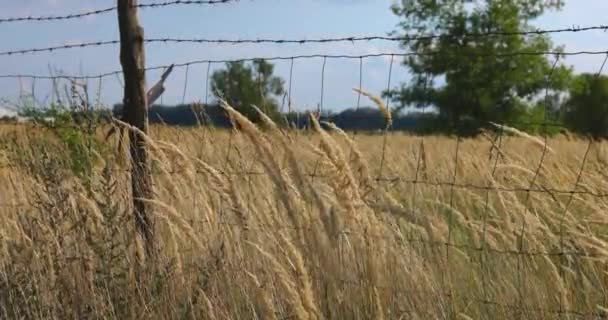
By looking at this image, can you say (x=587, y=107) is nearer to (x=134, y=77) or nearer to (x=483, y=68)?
(x=483, y=68)

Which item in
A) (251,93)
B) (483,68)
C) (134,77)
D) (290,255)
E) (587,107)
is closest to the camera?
(290,255)

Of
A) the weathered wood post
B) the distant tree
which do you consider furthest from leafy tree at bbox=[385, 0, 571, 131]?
the weathered wood post

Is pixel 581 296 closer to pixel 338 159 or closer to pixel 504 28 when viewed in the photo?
pixel 338 159

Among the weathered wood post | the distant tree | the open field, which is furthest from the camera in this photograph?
the distant tree

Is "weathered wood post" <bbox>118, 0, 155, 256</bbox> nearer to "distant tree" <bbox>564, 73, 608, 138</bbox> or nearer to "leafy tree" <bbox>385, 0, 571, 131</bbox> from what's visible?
"leafy tree" <bbox>385, 0, 571, 131</bbox>

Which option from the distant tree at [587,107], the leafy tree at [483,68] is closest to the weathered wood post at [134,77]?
the leafy tree at [483,68]

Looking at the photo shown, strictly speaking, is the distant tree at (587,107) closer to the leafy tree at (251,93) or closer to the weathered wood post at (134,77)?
the leafy tree at (251,93)

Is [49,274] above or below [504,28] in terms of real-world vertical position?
below

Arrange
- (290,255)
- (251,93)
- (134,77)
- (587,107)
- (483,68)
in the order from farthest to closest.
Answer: (587,107), (483,68), (251,93), (134,77), (290,255)

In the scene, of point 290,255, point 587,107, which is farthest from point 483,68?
point 290,255

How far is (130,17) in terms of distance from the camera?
5281 millimetres

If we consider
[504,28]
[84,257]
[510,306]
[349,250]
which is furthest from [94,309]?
[504,28]

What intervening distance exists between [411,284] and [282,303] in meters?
0.56

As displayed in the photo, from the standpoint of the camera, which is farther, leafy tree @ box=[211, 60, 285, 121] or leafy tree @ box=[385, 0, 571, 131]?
leafy tree @ box=[385, 0, 571, 131]
